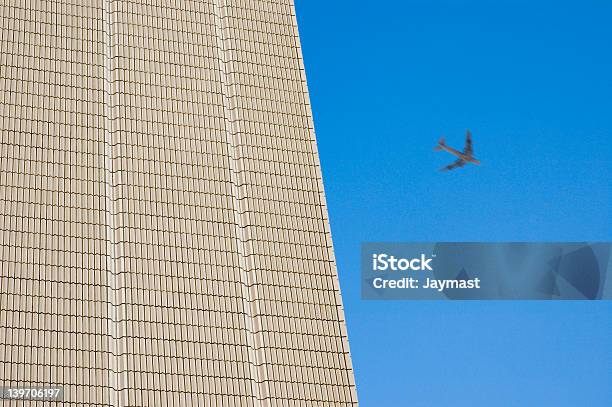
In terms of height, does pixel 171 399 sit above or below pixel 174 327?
below

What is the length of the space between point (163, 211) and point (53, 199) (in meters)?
9.25

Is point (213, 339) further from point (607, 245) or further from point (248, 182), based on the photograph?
point (607, 245)

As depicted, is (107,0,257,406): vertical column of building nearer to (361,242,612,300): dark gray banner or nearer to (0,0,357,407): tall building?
(0,0,357,407): tall building

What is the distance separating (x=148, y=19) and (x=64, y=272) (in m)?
31.6

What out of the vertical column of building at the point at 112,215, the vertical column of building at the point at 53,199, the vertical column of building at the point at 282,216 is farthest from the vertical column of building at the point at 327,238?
the vertical column of building at the point at 53,199

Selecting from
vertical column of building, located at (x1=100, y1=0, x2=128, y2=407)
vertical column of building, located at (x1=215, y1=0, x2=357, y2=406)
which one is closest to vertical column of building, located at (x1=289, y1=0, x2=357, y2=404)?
vertical column of building, located at (x1=215, y1=0, x2=357, y2=406)

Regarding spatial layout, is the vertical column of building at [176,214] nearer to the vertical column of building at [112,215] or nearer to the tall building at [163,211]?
the tall building at [163,211]

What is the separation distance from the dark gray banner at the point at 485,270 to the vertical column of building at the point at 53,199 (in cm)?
2426

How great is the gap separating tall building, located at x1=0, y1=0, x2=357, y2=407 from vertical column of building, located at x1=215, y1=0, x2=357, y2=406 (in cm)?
16

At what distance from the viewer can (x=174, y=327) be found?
318 feet

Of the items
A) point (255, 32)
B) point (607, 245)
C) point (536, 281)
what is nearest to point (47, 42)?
point (255, 32)

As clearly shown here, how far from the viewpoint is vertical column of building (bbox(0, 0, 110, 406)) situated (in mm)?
91438

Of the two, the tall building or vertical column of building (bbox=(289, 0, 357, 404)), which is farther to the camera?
vertical column of building (bbox=(289, 0, 357, 404))

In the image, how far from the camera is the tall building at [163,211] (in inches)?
3706
